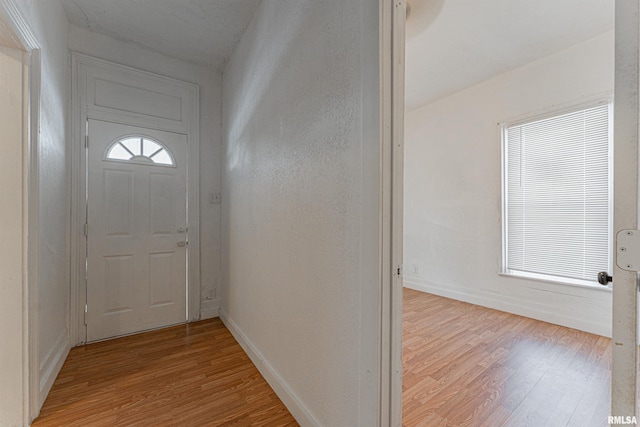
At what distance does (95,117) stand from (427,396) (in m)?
3.51

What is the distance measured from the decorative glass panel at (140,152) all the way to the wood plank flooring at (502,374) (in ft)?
9.70

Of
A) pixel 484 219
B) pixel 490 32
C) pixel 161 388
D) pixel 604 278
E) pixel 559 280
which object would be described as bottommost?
pixel 161 388

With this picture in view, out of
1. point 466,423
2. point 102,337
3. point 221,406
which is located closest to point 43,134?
point 102,337

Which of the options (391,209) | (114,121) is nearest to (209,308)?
(114,121)

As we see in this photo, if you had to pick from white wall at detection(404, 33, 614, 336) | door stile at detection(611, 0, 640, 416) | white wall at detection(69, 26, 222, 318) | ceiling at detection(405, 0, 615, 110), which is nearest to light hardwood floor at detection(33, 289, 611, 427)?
white wall at detection(404, 33, 614, 336)

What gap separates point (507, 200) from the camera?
10.3 feet

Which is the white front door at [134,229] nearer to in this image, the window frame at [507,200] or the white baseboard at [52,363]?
the white baseboard at [52,363]

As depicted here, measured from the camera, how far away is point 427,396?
64.7 inches

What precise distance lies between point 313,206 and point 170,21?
2.24 meters

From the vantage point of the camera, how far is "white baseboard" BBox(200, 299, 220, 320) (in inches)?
115

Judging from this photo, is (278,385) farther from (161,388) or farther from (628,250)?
(628,250)

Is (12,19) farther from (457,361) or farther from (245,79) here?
(457,361)

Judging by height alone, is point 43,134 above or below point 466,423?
above

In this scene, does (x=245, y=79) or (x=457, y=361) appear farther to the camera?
(x=245, y=79)
